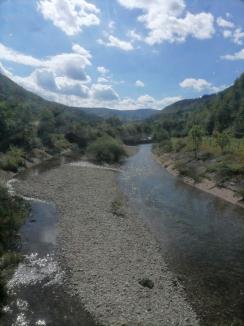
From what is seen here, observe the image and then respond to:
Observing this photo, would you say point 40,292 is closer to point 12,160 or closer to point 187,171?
point 12,160

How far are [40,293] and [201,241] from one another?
1771cm

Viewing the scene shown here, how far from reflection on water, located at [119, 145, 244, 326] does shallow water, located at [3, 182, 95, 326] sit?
8258 millimetres

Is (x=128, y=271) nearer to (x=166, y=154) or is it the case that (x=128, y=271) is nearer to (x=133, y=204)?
(x=133, y=204)

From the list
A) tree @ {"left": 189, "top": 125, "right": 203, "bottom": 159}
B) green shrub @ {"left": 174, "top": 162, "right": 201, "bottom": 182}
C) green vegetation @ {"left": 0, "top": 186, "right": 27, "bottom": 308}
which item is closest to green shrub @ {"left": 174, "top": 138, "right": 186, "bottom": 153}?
tree @ {"left": 189, "top": 125, "right": 203, "bottom": 159}

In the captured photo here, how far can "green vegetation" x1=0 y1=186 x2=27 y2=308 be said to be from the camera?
1014 inches

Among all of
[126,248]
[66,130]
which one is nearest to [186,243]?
[126,248]

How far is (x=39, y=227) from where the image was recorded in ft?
121

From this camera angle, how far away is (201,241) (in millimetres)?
35094

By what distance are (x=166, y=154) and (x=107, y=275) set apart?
8437 cm

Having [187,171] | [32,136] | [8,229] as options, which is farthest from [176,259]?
[32,136]

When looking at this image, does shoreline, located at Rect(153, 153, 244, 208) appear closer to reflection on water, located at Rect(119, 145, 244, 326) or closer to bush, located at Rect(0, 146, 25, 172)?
reflection on water, located at Rect(119, 145, 244, 326)

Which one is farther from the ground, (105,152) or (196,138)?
(196,138)

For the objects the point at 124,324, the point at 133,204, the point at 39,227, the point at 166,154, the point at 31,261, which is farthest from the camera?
the point at 166,154

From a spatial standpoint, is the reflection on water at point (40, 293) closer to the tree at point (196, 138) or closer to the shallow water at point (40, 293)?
the shallow water at point (40, 293)
